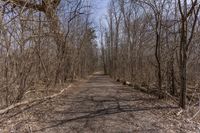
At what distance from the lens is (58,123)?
7270 millimetres

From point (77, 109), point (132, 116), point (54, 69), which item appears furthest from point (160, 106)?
point (54, 69)

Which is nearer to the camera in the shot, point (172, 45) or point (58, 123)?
point (58, 123)

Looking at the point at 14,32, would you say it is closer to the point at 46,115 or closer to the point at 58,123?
the point at 46,115

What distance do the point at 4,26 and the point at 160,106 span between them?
5858mm

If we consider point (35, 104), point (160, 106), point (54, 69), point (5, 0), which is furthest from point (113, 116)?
point (54, 69)

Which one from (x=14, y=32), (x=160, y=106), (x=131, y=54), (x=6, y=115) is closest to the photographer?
(x=6, y=115)

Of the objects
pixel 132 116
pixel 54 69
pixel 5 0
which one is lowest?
pixel 132 116

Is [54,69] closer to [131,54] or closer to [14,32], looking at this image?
[14,32]

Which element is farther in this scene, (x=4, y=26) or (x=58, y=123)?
(x=4, y=26)

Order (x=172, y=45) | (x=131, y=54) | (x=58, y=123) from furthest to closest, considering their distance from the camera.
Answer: (x=131, y=54) < (x=172, y=45) < (x=58, y=123)

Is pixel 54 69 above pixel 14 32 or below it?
below

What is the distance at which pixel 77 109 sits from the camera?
30.3ft

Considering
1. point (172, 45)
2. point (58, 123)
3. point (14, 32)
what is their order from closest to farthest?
1. point (58, 123)
2. point (14, 32)
3. point (172, 45)

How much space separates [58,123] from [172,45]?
8113 millimetres
